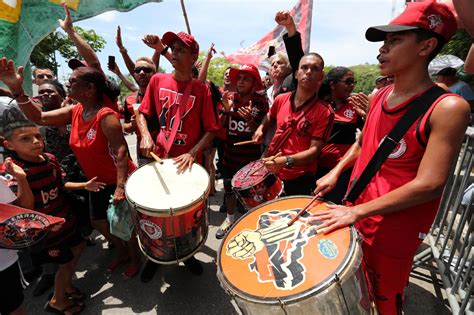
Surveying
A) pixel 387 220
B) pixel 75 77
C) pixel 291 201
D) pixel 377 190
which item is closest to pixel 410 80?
pixel 377 190

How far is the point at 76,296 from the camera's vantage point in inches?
104

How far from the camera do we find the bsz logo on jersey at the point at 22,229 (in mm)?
1733

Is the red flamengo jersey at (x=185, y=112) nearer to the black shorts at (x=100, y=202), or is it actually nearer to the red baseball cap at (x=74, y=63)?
the black shorts at (x=100, y=202)

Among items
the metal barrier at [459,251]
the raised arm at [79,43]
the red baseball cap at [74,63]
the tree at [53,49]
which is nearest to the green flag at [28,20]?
the raised arm at [79,43]

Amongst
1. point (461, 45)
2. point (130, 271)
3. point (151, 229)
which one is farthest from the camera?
point (461, 45)

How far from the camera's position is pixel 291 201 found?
5.51ft

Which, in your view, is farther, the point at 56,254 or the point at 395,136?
the point at 56,254

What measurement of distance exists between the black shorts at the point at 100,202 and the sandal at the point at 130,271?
67 centimetres

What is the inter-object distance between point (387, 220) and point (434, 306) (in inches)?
71.3

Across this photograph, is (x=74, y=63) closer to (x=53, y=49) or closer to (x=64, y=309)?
(x=64, y=309)

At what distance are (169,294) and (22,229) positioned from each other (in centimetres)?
156

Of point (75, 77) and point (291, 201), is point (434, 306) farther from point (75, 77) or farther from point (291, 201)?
point (75, 77)

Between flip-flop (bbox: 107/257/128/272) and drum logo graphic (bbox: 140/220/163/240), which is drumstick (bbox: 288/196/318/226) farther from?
flip-flop (bbox: 107/257/128/272)

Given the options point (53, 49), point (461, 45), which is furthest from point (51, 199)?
point (53, 49)
